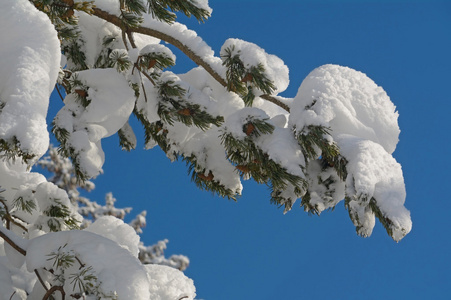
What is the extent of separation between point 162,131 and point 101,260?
1398 millimetres

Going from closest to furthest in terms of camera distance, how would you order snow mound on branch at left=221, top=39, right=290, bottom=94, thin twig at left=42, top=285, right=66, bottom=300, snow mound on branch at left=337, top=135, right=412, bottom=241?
snow mound on branch at left=337, top=135, right=412, bottom=241
thin twig at left=42, top=285, right=66, bottom=300
snow mound on branch at left=221, top=39, right=290, bottom=94

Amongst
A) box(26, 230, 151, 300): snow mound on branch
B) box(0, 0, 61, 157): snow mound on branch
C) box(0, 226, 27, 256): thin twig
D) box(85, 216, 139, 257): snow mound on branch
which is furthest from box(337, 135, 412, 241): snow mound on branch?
box(0, 226, 27, 256): thin twig

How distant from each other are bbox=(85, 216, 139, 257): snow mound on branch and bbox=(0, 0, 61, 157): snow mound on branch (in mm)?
1192

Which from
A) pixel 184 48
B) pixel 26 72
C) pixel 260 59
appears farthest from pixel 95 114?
pixel 260 59

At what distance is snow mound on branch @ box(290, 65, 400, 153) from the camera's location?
2.78 m

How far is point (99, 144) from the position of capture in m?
3.30

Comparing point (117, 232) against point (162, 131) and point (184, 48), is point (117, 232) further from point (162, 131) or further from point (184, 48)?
point (184, 48)

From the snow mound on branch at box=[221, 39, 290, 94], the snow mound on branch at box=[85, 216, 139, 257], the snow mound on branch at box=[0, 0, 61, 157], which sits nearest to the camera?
the snow mound on branch at box=[0, 0, 61, 157]

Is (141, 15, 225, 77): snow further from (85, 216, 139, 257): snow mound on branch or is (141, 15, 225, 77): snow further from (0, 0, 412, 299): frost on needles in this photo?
(85, 216, 139, 257): snow mound on branch

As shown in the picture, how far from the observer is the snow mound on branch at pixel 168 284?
10.1ft

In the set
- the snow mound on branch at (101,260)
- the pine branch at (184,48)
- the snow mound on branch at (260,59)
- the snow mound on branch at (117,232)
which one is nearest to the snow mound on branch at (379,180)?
the snow mound on branch at (260,59)

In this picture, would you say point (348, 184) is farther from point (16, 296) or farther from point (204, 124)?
point (16, 296)

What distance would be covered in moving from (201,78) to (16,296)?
5.75 feet

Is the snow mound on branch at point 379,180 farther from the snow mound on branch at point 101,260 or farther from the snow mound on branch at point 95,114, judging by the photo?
the snow mound on branch at point 95,114
